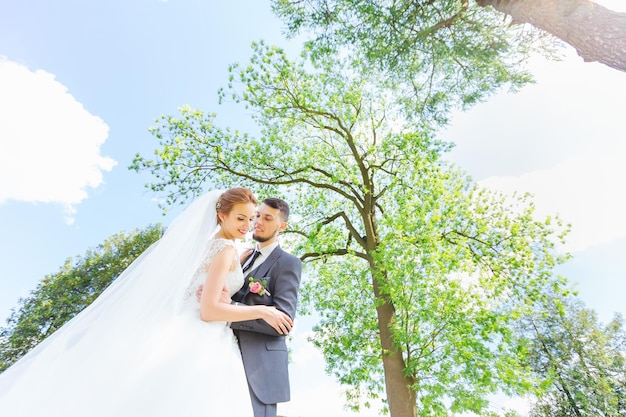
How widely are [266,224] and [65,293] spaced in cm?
2237

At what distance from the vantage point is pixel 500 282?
9.26 m

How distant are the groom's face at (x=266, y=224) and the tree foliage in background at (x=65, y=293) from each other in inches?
795

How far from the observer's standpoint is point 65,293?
768 inches

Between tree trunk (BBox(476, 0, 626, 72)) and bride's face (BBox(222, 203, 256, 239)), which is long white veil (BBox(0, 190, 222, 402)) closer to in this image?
bride's face (BBox(222, 203, 256, 239))

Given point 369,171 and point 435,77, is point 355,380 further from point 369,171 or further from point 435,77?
point 435,77

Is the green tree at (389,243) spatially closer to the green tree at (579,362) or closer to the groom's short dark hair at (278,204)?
the groom's short dark hair at (278,204)

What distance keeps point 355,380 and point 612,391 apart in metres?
17.3

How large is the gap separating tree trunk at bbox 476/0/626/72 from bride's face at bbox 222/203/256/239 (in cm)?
510

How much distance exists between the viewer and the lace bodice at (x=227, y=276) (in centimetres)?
A: 256

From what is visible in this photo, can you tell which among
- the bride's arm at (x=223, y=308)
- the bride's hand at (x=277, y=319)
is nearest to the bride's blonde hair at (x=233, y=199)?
the bride's arm at (x=223, y=308)

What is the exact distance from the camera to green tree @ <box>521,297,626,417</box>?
59.4 ft

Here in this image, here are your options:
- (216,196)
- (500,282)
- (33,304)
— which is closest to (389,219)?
(500,282)

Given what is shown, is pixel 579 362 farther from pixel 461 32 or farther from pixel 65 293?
pixel 65 293

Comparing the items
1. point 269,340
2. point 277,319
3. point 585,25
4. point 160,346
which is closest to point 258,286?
point 277,319
